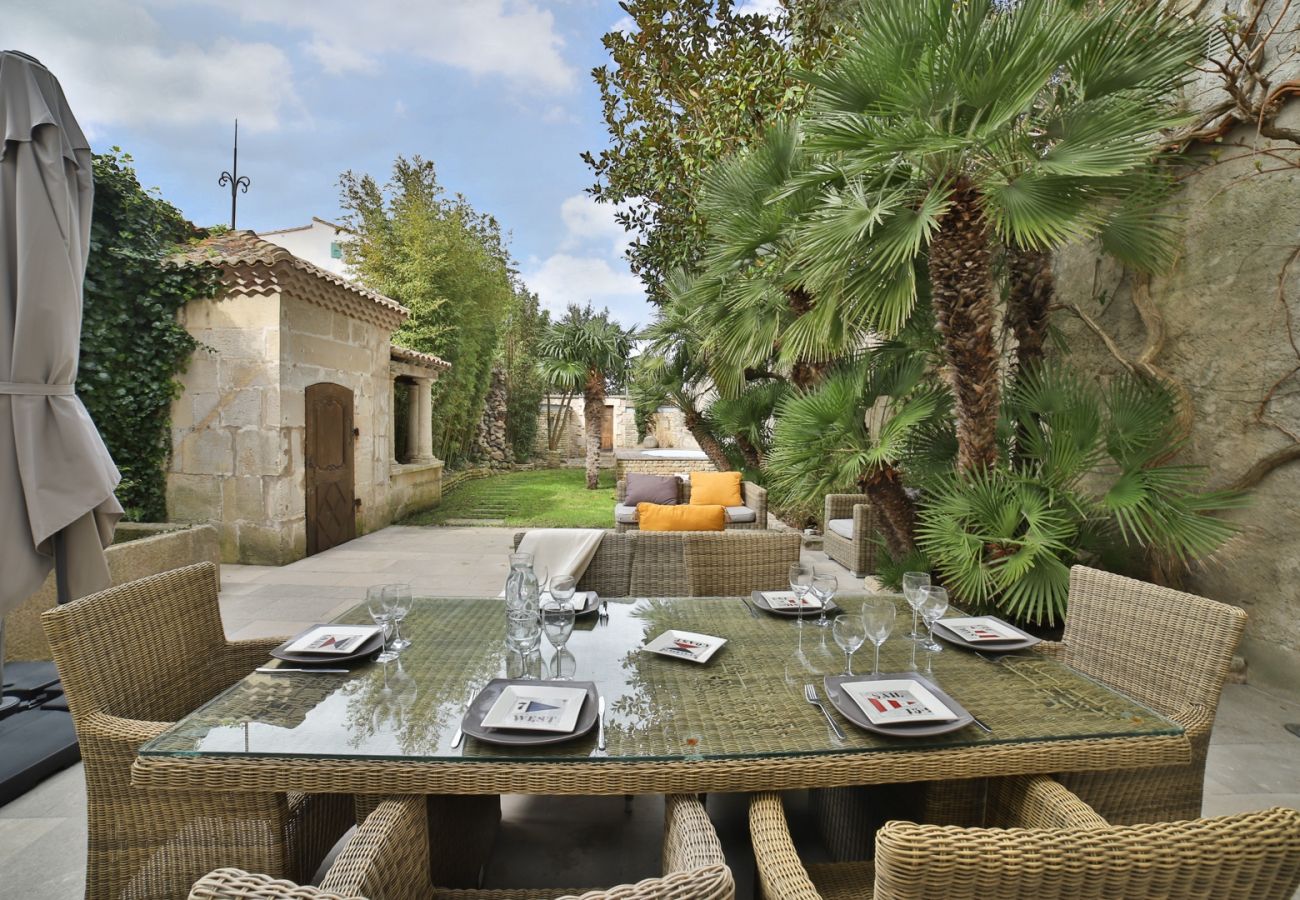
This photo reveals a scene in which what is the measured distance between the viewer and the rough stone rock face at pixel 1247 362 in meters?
3.23

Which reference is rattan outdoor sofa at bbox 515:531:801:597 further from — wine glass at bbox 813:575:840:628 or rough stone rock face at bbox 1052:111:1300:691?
rough stone rock face at bbox 1052:111:1300:691

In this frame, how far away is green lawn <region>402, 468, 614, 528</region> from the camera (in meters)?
8.22

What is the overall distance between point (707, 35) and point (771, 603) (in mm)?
5494

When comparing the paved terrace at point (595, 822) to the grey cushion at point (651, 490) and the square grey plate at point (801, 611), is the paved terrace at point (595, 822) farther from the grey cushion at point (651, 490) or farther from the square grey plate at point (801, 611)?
the grey cushion at point (651, 490)

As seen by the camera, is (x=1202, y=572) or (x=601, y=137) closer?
(x=1202, y=572)

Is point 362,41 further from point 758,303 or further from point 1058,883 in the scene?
point 1058,883

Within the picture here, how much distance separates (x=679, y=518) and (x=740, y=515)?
67.8 inches

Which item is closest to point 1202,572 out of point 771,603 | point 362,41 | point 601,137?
point 771,603

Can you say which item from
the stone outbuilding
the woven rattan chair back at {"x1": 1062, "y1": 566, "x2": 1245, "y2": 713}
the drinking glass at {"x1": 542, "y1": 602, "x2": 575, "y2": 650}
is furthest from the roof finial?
the woven rattan chair back at {"x1": 1062, "y1": 566, "x2": 1245, "y2": 713}

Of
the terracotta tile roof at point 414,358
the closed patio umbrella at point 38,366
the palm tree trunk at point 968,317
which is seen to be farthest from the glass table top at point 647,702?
the terracotta tile roof at point 414,358

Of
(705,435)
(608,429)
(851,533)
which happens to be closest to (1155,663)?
(851,533)

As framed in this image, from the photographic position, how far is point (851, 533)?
5.50 meters

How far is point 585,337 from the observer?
Result: 1238 cm

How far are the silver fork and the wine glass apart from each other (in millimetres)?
480
